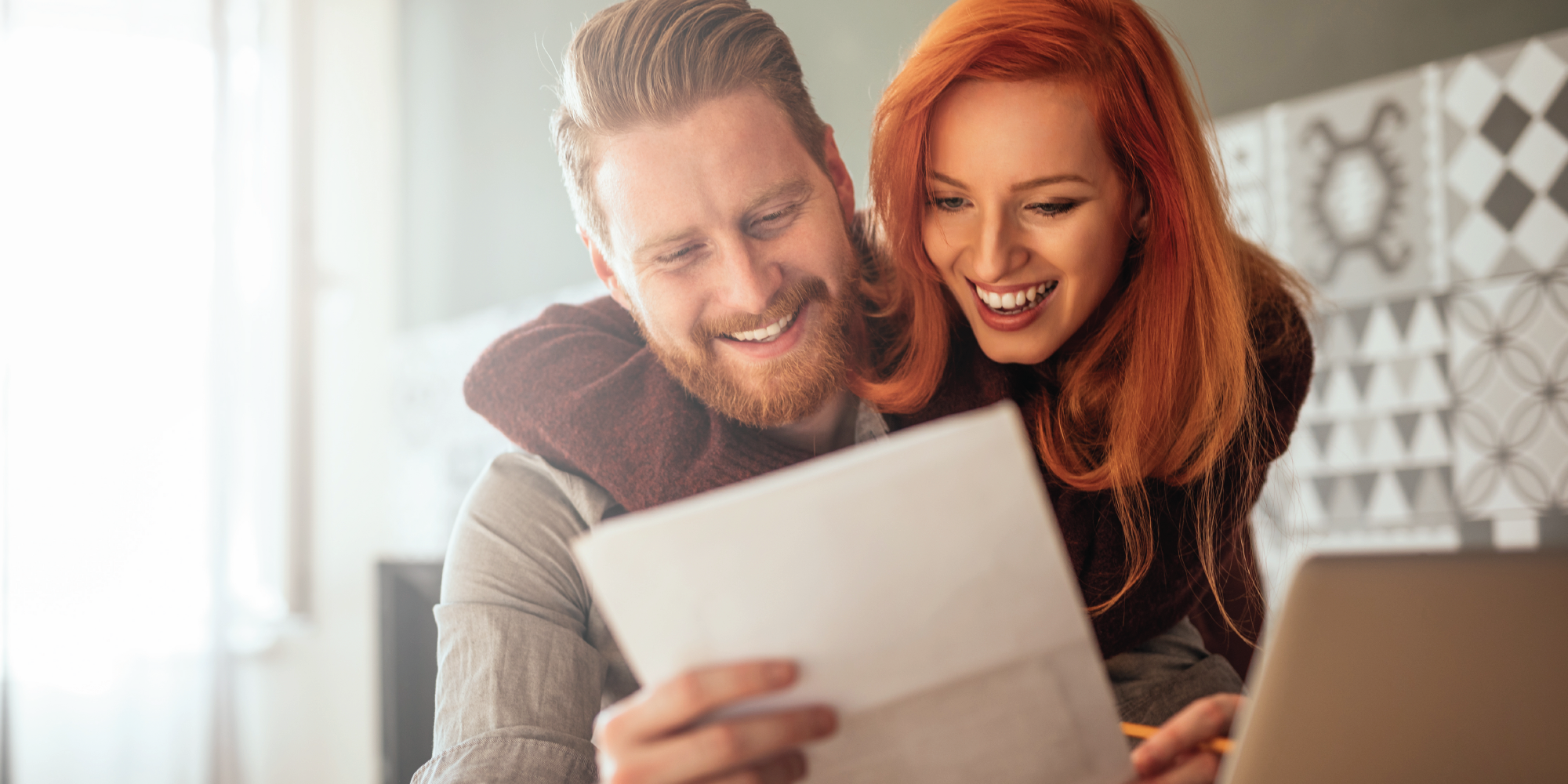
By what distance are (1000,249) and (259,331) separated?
1.85 m

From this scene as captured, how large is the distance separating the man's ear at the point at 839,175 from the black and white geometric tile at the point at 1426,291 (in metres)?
0.38

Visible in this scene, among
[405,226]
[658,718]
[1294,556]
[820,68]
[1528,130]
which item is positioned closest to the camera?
[658,718]

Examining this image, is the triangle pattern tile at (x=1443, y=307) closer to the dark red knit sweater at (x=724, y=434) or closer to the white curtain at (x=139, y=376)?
the dark red knit sweater at (x=724, y=434)

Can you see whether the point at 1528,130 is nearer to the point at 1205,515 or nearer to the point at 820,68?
the point at 1205,515

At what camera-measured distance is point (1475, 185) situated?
0.93 m

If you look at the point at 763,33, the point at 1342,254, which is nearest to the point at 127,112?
the point at 763,33

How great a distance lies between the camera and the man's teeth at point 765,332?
112cm

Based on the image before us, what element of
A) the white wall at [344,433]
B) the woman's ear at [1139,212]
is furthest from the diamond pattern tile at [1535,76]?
the white wall at [344,433]

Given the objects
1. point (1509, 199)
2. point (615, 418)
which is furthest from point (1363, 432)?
point (615, 418)

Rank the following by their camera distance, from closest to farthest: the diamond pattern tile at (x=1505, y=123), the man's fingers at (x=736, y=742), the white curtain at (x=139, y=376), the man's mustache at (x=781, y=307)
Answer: the man's fingers at (x=736, y=742) < the diamond pattern tile at (x=1505, y=123) < the man's mustache at (x=781, y=307) < the white curtain at (x=139, y=376)

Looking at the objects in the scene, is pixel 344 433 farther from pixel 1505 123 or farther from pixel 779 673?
pixel 1505 123

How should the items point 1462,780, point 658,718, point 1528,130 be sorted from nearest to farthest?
point 1462,780, point 658,718, point 1528,130

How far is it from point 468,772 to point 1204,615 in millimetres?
787

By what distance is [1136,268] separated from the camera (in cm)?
102
